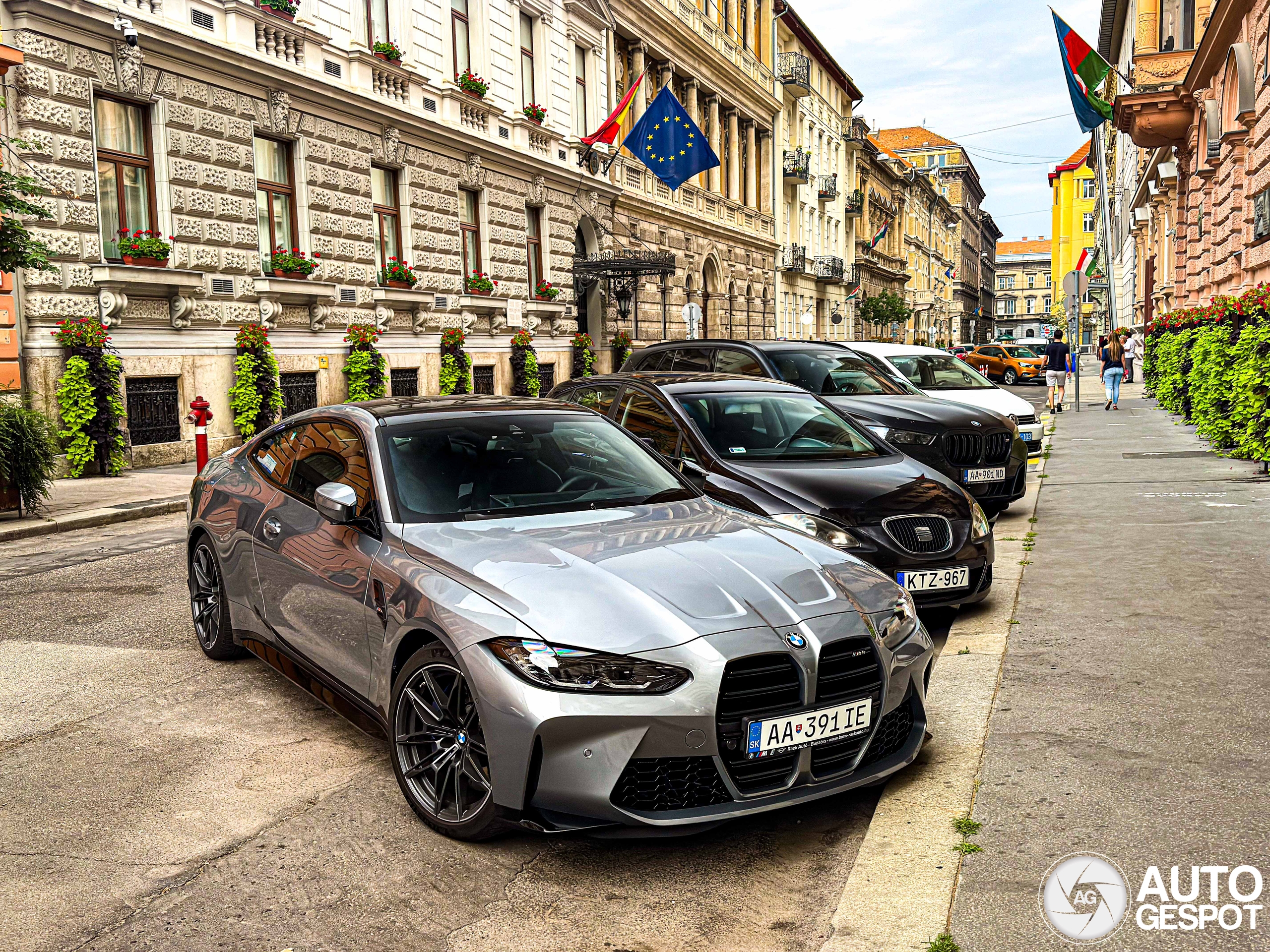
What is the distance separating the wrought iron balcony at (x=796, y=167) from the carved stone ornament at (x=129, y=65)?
137 ft

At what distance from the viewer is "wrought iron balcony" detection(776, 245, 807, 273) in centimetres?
5406

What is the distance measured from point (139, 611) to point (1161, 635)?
20.6 feet

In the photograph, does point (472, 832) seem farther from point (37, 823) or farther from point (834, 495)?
point (834, 495)

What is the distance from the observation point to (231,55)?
18.5 metres

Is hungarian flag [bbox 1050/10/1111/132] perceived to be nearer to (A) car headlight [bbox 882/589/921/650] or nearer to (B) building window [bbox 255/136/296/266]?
(B) building window [bbox 255/136/296/266]

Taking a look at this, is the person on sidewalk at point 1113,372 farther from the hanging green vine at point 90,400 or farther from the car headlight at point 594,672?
the car headlight at point 594,672

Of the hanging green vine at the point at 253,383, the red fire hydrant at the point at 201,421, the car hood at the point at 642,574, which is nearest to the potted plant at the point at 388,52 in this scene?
the hanging green vine at the point at 253,383

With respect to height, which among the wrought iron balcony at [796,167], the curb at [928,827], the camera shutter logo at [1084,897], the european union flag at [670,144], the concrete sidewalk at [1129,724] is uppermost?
the wrought iron balcony at [796,167]

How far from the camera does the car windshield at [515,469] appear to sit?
470cm

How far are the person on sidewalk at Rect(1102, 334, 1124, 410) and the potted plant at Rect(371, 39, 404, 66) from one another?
17.4m

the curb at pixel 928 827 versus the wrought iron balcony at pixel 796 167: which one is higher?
the wrought iron balcony at pixel 796 167

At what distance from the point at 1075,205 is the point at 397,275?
4829 inches

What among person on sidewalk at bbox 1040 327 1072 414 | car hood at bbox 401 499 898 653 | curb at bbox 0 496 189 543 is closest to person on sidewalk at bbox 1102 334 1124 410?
person on sidewalk at bbox 1040 327 1072 414

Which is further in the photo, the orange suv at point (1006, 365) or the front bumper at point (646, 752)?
the orange suv at point (1006, 365)
